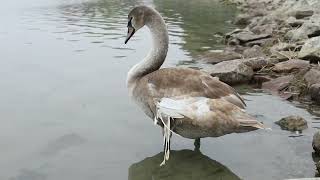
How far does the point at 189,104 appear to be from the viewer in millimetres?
6277

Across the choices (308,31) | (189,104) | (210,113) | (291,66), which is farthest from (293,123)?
(308,31)

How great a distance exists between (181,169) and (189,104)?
34.5 inches

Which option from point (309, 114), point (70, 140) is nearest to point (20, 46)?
point (70, 140)

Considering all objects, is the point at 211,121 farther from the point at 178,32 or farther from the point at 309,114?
the point at 178,32

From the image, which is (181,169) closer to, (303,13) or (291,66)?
(291,66)

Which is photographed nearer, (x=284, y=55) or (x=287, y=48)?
(x=284, y=55)

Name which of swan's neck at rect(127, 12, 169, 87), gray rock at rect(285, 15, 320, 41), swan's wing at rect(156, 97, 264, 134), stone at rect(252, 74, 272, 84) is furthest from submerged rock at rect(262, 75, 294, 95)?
gray rock at rect(285, 15, 320, 41)

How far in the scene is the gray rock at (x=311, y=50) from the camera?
11995 mm

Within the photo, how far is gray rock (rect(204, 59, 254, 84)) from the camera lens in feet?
36.1

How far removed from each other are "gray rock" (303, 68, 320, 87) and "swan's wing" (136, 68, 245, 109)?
3.97 metres

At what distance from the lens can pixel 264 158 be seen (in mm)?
6762

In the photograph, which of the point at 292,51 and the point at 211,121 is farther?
the point at 292,51

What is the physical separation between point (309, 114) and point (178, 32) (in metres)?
12.9

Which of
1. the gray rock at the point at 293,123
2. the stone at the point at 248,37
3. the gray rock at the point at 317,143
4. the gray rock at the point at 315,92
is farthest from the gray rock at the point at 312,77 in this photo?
the stone at the point at 248,37
